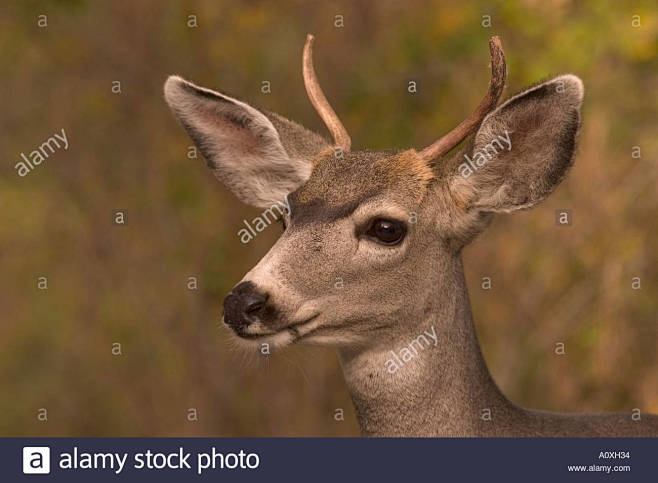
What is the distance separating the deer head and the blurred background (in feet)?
14.8

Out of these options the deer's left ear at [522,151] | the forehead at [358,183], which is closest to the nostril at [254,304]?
the forehead at [358,183]

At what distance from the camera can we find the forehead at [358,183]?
222 inches

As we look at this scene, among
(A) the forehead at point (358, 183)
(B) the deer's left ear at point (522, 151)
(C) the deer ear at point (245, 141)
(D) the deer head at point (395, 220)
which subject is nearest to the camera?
(D) the deer head at point (395, 220)

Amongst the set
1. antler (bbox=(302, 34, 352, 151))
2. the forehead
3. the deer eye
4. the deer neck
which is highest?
antler (bbox=(302, 34, 352, 151))

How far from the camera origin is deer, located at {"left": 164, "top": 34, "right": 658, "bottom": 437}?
17.6ft

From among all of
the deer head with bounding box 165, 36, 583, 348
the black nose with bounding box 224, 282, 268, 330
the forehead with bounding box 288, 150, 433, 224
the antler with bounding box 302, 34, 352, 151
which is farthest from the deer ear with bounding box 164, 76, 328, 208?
the black nose with bounding box 224, 282, 268, 330

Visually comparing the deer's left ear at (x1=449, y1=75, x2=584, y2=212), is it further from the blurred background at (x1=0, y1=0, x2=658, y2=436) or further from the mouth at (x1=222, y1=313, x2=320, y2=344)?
the blurred background at (x1=0, y1=0, x2=658, y2=436)

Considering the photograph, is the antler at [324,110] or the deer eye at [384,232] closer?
the deer eye at [384,232]

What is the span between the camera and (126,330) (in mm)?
11898

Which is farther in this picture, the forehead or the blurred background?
the blurred background

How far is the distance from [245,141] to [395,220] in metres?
1.29

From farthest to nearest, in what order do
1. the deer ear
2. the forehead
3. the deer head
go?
the deer ear < the forehead < the deer head

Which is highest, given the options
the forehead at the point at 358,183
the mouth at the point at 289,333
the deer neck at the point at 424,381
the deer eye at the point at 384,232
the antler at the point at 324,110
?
the antler at the point at 324,110

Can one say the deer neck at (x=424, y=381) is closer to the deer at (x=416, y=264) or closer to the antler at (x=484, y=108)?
the deer at (x=416, y=264)
